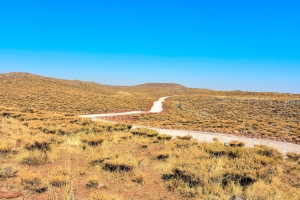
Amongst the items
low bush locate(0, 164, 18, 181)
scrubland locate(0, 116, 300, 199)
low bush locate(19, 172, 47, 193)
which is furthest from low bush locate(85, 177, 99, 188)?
low bush locate(0, 164, 18, 181)

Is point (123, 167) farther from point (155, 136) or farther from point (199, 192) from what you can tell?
point (155, 136)

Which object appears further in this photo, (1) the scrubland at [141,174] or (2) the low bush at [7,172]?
(2) the low bush at [7,172]

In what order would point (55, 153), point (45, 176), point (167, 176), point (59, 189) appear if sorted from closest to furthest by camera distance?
1. point (59, 189)
2. point (45, 176)
3. point (167, 176)
4. point (55, 153)

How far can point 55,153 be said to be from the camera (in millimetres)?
7703

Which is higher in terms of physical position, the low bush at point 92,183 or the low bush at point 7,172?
the low bush at point 7,172

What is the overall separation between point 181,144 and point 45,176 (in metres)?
6.08

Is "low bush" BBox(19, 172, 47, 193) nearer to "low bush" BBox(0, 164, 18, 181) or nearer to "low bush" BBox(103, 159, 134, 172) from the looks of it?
"low bush" BBox(0, 164, 18, 181)

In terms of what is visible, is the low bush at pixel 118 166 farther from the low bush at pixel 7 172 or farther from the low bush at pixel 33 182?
the low bush at pixel 7 172

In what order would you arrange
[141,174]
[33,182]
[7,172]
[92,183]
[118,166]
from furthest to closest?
[118,166]
[141,174]
[7,172]
[92,183]
[33,182]

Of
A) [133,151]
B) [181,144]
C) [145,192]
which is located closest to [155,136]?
[181,144]

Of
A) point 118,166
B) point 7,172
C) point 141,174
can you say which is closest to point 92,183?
point 118,166

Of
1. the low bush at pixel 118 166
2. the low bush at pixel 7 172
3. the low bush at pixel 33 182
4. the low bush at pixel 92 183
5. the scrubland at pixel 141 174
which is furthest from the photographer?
the low bush at pixel 118 166

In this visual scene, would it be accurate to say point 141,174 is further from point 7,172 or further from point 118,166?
point 7,172

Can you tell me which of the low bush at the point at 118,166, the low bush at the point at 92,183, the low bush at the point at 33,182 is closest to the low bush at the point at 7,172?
the low bush at the point at 33,182
